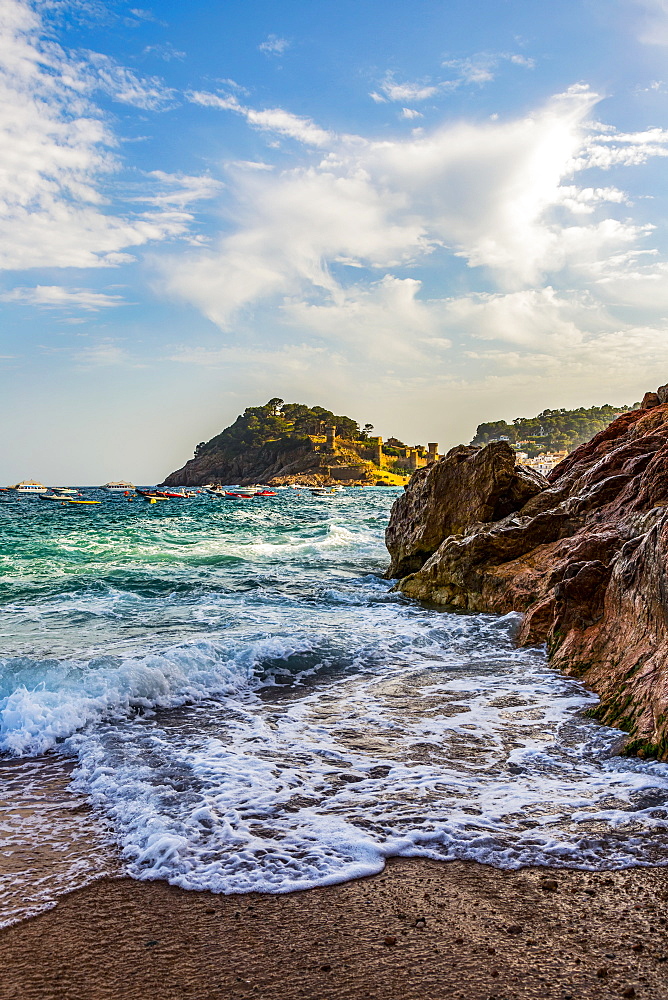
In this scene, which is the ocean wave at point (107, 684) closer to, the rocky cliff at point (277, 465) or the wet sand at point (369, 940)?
the wet sand at point (369, 940)

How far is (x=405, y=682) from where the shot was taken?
7.25 metres

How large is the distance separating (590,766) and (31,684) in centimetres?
578

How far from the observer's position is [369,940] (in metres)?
2.82

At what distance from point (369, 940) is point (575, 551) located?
5990mm

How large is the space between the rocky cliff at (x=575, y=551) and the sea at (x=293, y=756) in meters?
0.38

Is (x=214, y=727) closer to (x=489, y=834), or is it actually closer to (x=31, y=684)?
(x=31, y=684)

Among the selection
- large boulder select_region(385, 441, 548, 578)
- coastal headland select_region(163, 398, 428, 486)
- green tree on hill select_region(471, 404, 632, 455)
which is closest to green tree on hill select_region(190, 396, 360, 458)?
coastal headland select_region(163, 398, 428, 486)

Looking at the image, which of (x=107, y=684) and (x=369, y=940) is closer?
(x=369, y=940)

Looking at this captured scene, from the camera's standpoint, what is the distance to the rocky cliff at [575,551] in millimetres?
5457

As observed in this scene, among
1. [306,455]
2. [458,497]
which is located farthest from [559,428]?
[458,497]

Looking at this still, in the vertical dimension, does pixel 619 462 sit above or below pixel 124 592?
above

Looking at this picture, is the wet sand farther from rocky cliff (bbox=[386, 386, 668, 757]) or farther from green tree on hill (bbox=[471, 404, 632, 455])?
green tree on hill (bbox=[471, 404, 632, 455])

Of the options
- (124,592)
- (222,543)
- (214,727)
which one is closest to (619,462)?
(214,727)

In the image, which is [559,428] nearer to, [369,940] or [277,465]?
[277,465]
